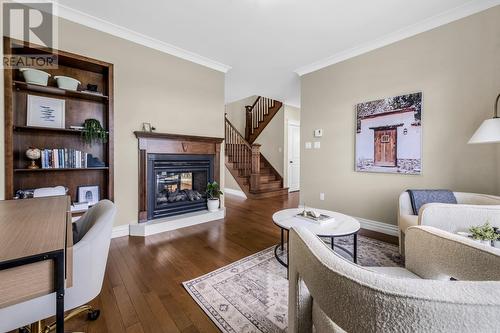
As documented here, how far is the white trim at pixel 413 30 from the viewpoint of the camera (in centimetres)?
228

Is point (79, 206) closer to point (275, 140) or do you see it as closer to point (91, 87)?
point (91, 87)

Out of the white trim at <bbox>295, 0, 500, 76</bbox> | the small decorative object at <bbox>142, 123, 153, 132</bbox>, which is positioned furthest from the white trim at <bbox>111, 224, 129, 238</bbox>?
the white trim at <bbox>295, 0, 500, 76</bbox>

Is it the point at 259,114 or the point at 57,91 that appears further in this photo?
the point at 259,114

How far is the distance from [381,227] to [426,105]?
1.68m

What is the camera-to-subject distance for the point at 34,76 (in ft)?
7.30

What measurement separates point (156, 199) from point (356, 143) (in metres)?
3.11

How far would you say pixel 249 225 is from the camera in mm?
3332

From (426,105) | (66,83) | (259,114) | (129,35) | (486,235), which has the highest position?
(129,35)

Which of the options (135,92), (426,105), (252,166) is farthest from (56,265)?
(252,166)

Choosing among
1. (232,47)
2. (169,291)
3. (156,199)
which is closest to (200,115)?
(232,47)

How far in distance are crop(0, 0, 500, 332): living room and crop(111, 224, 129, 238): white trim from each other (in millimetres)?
26

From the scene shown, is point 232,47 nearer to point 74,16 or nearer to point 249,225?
point 74,16

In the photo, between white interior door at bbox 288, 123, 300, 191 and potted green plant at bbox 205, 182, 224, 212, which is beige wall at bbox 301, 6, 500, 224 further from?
white interior door at bbox 288, 123, 300, 191

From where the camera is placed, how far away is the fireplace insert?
10.1 feet
